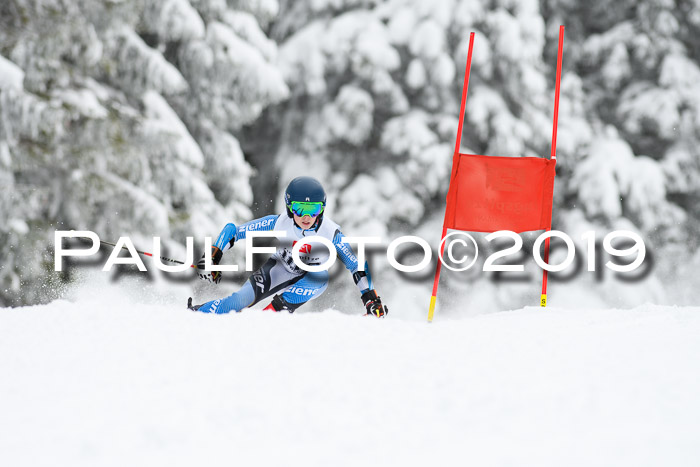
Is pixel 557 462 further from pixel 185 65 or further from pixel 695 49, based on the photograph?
pixel 695 49

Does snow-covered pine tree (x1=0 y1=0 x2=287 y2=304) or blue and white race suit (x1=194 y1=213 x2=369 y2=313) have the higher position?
snow-covered pine tree (x1=0 y1=0 x2=287 y2=304)

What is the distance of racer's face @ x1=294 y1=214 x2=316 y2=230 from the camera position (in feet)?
18.3

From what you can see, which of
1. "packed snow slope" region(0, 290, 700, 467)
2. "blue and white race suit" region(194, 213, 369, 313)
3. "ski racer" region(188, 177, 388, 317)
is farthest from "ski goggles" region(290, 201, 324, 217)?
"packed snow slope" region(0, 290, 700, 467)

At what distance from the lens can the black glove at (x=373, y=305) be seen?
212 inches

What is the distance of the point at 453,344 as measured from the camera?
157 inches

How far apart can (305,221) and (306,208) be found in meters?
0.12

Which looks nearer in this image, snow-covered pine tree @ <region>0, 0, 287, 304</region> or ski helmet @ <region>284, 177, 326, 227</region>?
ski helmet @ <region>284, 177, 326, 227</region>

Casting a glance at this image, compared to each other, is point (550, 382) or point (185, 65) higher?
point (185, 65)

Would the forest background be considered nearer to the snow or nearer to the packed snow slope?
the snow

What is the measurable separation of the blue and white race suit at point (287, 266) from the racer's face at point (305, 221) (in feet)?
0.29

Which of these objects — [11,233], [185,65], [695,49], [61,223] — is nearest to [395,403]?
[11,233]

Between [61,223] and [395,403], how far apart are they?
7.54 meters

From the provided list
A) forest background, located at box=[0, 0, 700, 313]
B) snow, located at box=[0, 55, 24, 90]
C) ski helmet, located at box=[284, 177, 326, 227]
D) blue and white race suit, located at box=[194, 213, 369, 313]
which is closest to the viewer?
ski helmet, located at box=[284, 177, 326, 227]

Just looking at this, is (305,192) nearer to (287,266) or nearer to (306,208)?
(306,208)
